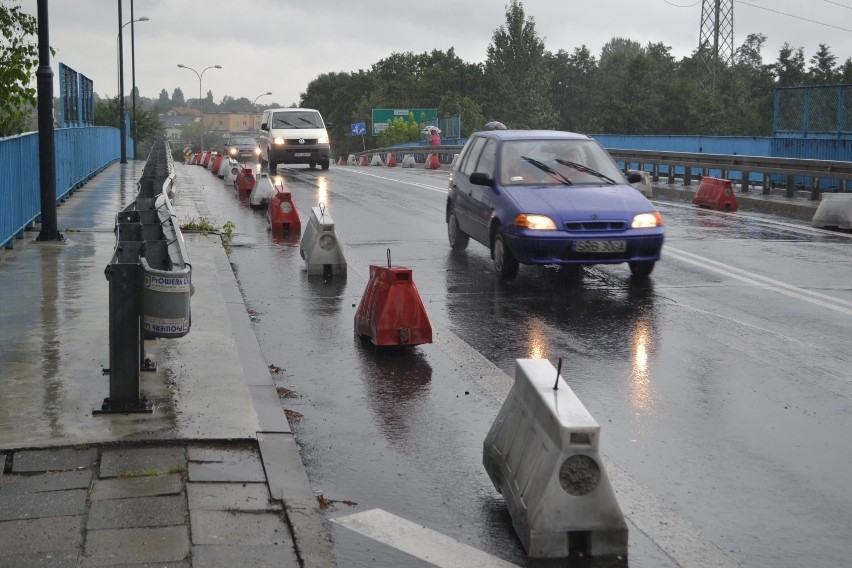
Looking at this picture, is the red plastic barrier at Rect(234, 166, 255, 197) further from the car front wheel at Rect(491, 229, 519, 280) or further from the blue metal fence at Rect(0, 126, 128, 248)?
the car front wheel at Rect(491, 229, 519, 280)

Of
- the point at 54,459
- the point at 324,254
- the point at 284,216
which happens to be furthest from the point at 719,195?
the point at 54,459

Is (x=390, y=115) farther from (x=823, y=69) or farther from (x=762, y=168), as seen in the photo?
(x=762, y=168)

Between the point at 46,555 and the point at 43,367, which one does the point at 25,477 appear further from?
the point at 43,367

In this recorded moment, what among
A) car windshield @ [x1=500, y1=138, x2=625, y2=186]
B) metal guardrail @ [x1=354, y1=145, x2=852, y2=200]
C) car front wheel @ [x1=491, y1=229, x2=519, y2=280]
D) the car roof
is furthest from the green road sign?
car front wheel @ [x1=491, y1=229, x2=519, y2=280]

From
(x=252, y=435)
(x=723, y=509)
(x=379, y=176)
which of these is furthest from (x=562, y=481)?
(x=379, y=176)

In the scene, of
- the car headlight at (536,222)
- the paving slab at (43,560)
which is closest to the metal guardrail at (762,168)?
the car headlight at (536,222)

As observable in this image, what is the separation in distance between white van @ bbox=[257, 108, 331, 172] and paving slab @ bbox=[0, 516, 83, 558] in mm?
31296

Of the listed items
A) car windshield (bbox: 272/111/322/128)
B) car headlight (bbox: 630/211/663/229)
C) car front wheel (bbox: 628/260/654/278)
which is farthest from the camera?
car windshield (bbox: 272/111/322/128)

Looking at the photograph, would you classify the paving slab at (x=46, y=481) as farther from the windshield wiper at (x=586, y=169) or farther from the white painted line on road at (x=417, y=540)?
the windshield wiper at (x=586, y=169)

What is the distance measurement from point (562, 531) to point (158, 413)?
261 cm

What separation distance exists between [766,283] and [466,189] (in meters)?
3.75

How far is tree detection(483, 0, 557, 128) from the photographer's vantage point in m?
116

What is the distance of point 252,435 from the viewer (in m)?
5.96

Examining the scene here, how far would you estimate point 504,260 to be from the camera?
12.3 meters
